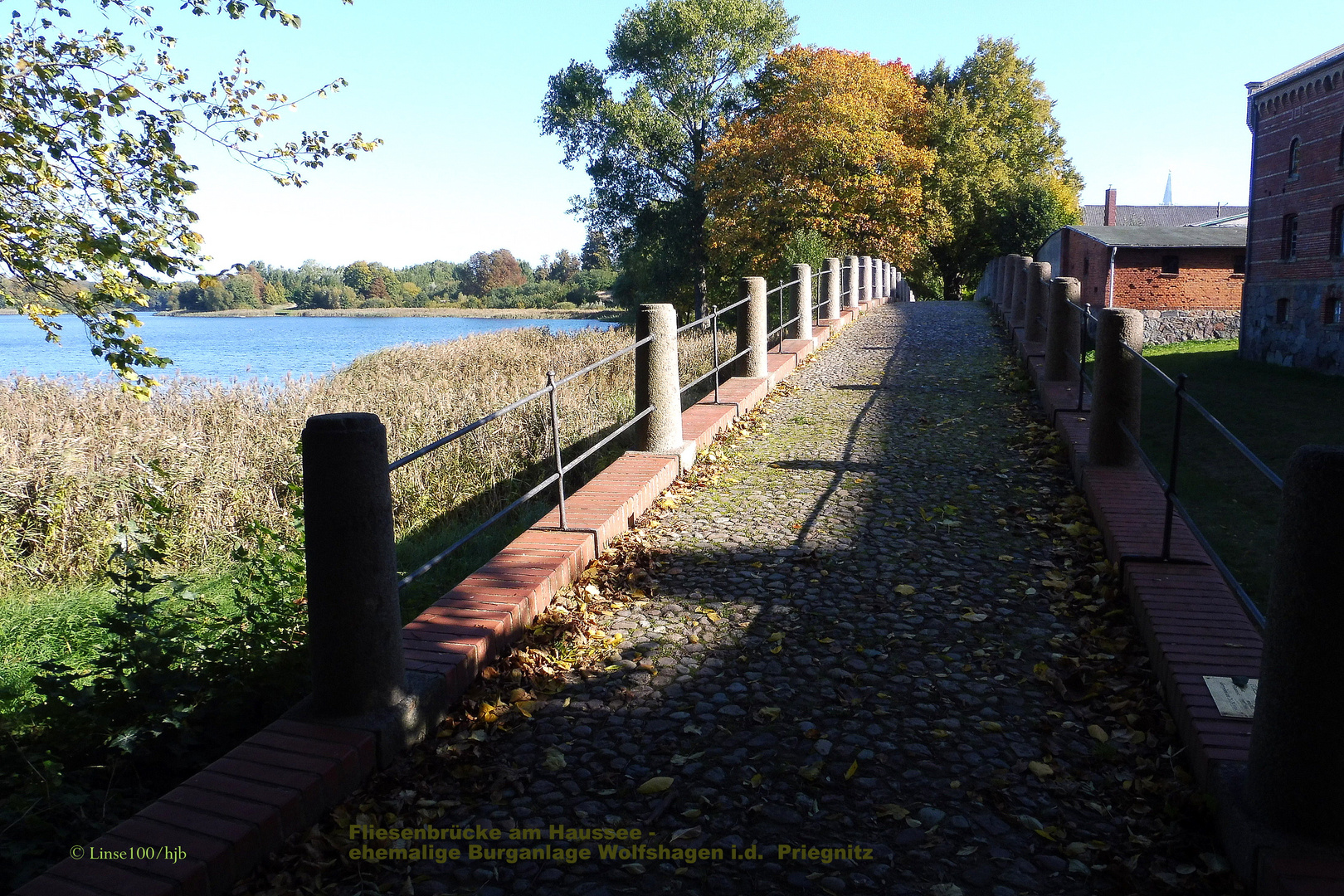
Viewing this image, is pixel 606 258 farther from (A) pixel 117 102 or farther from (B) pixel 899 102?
(A) pixel 117 102

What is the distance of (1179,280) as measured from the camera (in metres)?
40.9

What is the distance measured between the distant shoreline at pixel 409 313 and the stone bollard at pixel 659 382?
63.7 metres

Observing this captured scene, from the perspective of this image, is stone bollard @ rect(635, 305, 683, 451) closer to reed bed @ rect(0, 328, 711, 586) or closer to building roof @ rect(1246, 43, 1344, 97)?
reed bed @ rect(0, 328, 711, 586)

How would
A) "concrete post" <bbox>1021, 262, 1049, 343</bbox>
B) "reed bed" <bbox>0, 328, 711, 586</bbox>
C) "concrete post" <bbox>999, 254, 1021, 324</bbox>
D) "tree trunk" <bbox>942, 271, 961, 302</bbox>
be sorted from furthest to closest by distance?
"tree trunk" <bbox>942, 271, 961, 302</bbox> < "concrete post" <bbox>999, 254, 1021, 324</bbox> < "concrete post" <bbox>1021, 262, 1049, 343</bbox> < "reed bed" <bbox>0, 328, 711, 586</bbox>

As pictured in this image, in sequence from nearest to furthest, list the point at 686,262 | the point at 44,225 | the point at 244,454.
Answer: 1. the point at 44,225
2. the point at 244,454
3. the point at 686,262

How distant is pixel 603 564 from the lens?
5.03m

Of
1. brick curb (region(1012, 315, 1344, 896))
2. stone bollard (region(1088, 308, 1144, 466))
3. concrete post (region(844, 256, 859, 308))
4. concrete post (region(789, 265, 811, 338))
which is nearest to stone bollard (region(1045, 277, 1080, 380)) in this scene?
stone bollard (region(1088, 308, 1144, 466))

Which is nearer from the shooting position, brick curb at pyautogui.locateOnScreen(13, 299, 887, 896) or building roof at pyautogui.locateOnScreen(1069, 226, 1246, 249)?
brick curb at pyautogui.locateOnScreen(13, 299, 887, 896)

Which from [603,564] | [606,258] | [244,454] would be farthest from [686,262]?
[603,564]

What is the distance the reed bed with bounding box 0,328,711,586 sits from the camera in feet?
25.3

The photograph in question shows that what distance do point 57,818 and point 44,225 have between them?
5786 millimetres

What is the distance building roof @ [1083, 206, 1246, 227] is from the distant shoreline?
37876mm

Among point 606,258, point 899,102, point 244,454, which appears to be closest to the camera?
point 244,454

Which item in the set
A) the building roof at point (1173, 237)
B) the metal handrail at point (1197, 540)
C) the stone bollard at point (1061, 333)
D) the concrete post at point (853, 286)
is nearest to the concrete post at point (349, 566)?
the metal handrail at point (1197, 540)
